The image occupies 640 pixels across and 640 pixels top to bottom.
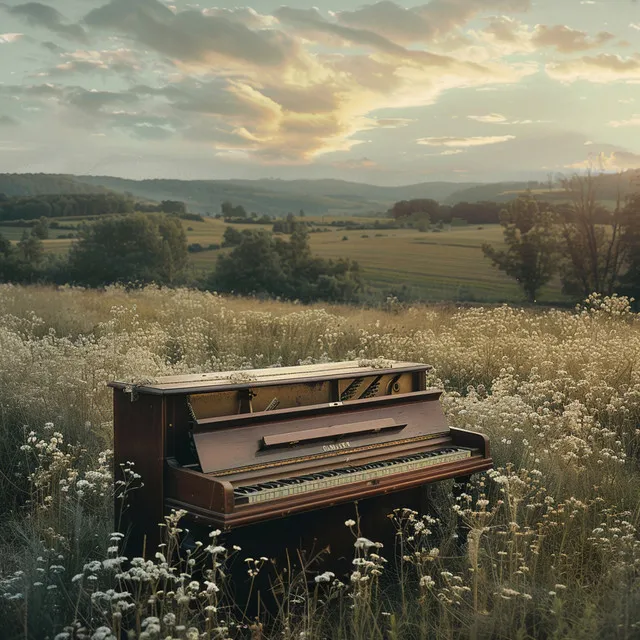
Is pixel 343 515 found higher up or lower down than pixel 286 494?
lower down

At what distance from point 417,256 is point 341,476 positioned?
30.0m

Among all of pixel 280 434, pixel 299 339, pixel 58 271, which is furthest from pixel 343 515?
pixel 58 271

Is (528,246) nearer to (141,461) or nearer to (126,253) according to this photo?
(126,253)

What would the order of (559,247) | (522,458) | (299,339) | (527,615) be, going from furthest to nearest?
(559,247), (299,339), (522,458), (527,615)

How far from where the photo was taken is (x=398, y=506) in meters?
6.09

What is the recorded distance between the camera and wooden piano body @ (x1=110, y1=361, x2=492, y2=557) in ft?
15.0

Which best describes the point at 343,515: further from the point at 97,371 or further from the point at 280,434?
the point at 97,371

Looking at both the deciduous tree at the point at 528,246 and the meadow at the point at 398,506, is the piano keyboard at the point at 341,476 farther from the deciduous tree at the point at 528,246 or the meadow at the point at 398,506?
the deciduous tree at the point at 528,246

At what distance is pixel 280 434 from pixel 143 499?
867 millimetres

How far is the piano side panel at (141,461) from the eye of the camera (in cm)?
472

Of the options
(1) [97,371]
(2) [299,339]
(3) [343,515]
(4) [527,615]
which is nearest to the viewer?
(4) [527,615]

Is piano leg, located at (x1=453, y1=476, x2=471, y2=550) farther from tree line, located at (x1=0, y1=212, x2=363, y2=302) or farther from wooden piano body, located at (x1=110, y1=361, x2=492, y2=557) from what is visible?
tree line, located at (x1=0, y1=212, x2=363, y2=302)

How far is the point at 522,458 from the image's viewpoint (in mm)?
7223

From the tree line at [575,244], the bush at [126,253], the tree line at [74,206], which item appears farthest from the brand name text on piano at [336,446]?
the tree line at [74,206]
